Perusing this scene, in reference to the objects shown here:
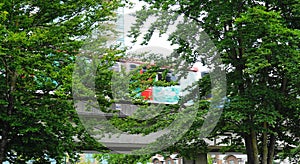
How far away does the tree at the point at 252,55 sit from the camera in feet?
33.2

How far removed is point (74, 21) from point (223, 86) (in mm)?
4267

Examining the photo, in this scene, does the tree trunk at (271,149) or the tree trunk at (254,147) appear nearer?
the tree trunk at (254,147)

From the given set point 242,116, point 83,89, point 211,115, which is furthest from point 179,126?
point 83,89

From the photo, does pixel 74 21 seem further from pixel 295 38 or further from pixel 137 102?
pixel 295 38

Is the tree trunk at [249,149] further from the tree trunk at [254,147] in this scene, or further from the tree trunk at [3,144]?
the tree trunk at [3,144]

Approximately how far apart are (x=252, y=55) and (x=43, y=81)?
515 cm

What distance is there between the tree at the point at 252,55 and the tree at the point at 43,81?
2.01m

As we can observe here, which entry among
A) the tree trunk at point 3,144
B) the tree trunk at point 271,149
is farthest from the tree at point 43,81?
the tree trunk at point 271,149

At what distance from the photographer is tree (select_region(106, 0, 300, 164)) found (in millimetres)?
10125

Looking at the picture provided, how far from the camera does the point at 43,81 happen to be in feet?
36.2

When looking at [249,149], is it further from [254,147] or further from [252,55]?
[252,55]

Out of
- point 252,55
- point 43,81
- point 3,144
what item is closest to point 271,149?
point 252,55

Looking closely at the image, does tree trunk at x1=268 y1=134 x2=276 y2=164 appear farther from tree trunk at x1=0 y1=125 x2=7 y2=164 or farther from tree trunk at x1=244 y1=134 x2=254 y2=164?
tree trunk at x1=0 y1=125 x2=7 y2=164

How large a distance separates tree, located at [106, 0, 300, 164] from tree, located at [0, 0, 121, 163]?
6.60ft
